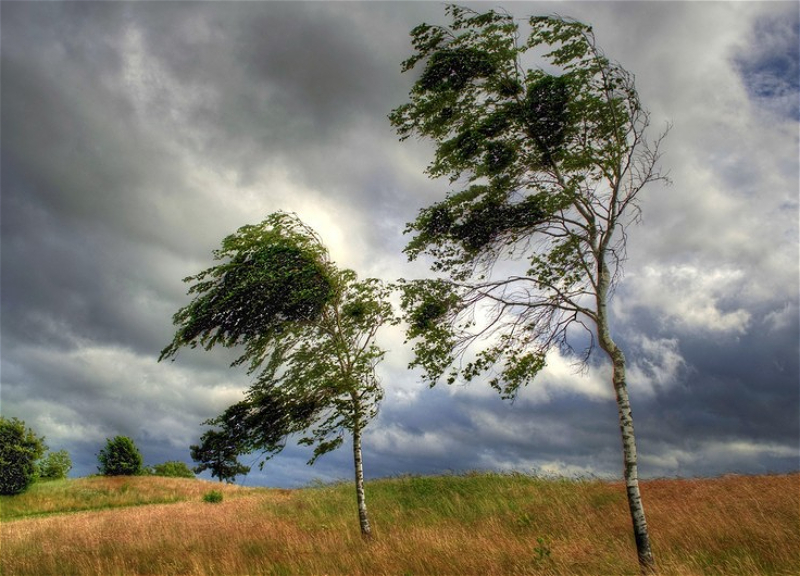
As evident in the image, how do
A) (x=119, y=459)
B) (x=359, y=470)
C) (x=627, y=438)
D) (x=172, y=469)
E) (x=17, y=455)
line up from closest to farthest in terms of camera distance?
(x=627, y=438) < (x=359, y=470) < (x=17, y=455) < (x=119, y=459) < (x=172, y=469)

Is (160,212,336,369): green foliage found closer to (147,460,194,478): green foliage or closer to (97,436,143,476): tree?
(97,436,143,476): tree

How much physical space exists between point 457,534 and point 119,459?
3557 centimetres

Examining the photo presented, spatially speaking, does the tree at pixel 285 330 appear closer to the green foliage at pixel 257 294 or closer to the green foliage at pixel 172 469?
the green foliage at pixel 257 294

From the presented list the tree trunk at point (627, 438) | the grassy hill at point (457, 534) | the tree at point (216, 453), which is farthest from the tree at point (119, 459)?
the tree trunk at point (627, 438)

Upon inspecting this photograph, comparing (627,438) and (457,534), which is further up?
(627,438)

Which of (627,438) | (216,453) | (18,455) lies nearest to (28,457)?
Result: (18,455)

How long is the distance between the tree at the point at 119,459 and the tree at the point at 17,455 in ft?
16.8

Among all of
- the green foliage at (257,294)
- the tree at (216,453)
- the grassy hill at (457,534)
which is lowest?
the grassy hill at (457,534)

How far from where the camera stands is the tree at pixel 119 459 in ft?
125

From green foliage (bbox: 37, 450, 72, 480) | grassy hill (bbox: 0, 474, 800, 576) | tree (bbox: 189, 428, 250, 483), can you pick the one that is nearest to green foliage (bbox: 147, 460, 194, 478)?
green foliage (bbox: 37, 450, 72, 480)

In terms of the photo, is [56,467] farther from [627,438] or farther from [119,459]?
[627,438]

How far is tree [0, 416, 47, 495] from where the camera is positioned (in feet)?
104

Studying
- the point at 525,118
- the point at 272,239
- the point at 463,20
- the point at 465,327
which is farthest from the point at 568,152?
the point at 272,239

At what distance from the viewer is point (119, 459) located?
126 feet
